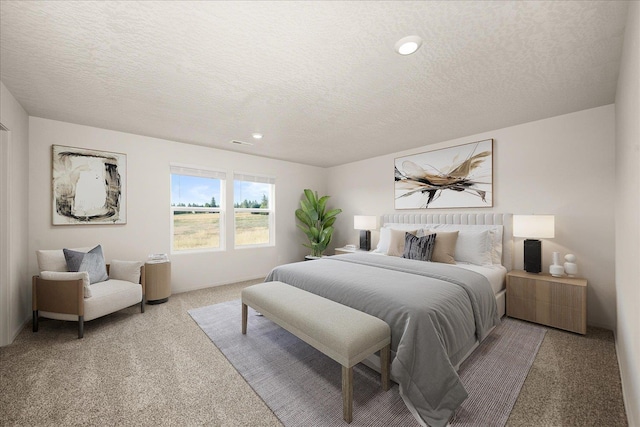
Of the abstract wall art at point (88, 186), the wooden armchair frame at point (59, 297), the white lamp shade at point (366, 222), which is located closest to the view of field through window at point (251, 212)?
the abstract wall art at point (88, 186)

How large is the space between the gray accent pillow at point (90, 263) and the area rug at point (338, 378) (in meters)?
1.42

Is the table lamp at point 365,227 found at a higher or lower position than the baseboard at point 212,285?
higher

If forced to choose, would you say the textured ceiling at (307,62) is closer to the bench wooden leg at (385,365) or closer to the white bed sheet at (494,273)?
the white bed sheet at (494,273)

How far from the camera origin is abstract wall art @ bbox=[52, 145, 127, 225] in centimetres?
326

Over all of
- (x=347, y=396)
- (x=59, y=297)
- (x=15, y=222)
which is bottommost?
(x=347, y=396)

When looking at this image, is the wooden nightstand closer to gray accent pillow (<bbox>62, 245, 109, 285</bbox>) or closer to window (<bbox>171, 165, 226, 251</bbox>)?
window (<bbox>171, 165, 226, 251</bbox>)

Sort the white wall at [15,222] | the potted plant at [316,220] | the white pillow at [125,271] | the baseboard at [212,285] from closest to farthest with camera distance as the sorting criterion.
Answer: the white wall at [15,222]
the white pillow at [125,271]
the baseboard at [212,285]
the potted plant at [316,220]

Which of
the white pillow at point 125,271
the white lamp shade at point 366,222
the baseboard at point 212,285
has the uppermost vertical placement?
the white lamp shade at point 366,222

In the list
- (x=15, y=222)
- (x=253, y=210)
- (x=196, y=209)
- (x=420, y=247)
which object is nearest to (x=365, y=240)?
(x=420, y=247)

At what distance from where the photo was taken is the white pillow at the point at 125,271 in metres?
3.26

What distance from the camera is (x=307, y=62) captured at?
6.49 feet

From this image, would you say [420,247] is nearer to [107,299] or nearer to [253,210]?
[253,210]

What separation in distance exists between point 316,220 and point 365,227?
3.66ft

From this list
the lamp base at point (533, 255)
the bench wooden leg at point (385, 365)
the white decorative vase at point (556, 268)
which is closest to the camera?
the bench wooden leg at point (385, 365)
